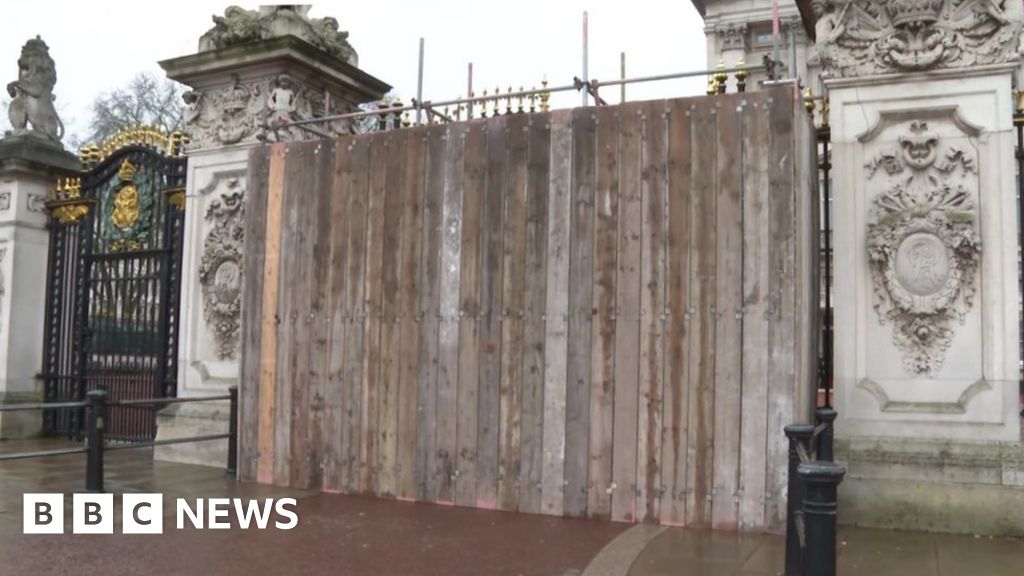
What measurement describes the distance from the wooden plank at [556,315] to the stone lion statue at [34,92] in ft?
28.4

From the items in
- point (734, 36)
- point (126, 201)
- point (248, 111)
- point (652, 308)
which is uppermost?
point (734, 36)

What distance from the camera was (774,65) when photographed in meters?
6.75

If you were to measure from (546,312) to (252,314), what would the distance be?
117 inches

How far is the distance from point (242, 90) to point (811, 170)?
19.2ft

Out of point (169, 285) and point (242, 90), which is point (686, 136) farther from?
point (169, 285)

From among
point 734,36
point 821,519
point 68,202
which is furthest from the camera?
point 734,36

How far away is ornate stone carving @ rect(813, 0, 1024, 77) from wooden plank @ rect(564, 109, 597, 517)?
6.36 feet

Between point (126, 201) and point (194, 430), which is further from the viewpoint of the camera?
point (126, 201)

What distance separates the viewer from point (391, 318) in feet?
25.3

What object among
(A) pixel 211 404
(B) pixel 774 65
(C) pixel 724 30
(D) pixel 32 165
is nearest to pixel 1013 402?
(B) pixel 774 65

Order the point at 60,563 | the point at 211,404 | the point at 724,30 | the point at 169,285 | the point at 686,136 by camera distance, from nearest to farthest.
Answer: the point at 60,563, the point at 686,136, the point at 211,404, the point at 169,285, the point at 724,30

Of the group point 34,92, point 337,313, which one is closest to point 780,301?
point 337,313

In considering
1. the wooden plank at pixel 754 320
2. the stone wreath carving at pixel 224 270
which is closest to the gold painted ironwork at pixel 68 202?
the stone wreath carving at pixel 224 270

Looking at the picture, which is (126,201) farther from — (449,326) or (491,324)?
(491,324)
